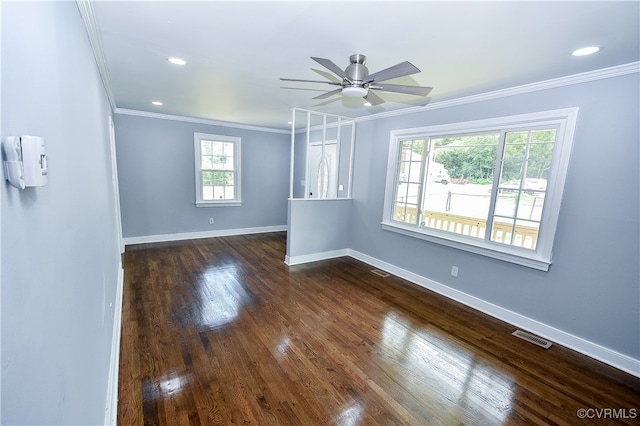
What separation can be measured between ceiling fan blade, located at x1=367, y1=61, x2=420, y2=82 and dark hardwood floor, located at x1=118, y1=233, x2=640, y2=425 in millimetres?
2222

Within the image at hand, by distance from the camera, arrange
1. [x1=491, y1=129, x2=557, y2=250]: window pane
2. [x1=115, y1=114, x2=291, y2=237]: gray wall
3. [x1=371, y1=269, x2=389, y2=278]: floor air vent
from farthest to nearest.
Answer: [x1=115, y1=114, x2=291, y2=237]: gray wall < [x1=371, y1=269, x2=389, y2=278]: floor air vent < [x1=491, y1=129, x2=557, y2=250]: window pane

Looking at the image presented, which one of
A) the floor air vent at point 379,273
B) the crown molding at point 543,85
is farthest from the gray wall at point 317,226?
the crown molding at point 543,85

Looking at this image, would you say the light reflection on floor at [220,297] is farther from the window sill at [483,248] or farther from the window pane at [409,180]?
the window pane at [409,180]

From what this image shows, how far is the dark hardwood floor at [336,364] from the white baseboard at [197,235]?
1.87 metres

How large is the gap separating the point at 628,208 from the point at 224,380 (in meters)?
3.48

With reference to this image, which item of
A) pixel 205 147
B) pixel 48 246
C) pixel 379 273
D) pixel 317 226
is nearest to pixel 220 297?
pixel 317 226

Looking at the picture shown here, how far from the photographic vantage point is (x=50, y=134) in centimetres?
91

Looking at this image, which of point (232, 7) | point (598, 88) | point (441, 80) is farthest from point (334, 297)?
point (598, 88)

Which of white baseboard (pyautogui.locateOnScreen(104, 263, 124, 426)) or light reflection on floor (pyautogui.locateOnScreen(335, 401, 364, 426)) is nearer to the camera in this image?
white baseboard (pyautogui.locateOnScreen(104, 263, 124, 426))

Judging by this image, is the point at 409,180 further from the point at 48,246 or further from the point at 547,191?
the point at 48,246

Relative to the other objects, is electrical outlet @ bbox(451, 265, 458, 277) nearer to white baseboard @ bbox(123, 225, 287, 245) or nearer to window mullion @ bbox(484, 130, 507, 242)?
window mullion @ bbox(484, 130, 507, 242)

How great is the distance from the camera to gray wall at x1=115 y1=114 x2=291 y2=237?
495 centimetres

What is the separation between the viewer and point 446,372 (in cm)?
221

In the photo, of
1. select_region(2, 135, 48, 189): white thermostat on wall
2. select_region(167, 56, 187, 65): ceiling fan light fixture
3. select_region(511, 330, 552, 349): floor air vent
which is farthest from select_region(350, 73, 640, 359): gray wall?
select_region(2, 135, 48, 189): white thermostat on wall
